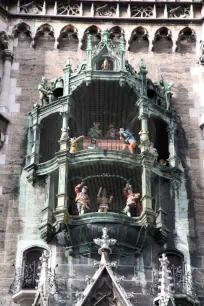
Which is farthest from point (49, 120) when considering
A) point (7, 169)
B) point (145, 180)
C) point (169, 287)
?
point (169, 287)

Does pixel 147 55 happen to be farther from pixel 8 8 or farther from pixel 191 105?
pixel 8 8

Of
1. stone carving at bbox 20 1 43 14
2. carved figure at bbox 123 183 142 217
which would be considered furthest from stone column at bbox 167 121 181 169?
stone carving at bbox 20 1 43 14

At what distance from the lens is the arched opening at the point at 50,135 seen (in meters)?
24.3

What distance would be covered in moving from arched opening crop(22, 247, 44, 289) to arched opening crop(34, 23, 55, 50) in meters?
6.86

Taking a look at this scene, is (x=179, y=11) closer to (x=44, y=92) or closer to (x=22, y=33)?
(x=22, y=33)

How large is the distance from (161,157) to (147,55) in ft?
11.6

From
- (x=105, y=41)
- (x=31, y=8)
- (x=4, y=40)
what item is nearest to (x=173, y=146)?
(x=105, y=41)

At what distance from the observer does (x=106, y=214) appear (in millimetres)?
21938

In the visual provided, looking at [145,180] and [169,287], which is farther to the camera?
[145,180]

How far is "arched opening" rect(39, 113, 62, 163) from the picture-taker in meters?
24.3

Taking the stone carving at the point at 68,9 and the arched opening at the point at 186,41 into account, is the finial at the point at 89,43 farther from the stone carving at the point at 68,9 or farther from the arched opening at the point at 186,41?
the arched opening at the point at 186,41

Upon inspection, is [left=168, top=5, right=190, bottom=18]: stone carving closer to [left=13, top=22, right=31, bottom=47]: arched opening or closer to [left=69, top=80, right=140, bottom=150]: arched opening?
[left=69, top=80, right=140, bottom=150]: arched opening

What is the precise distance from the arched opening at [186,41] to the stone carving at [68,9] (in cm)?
305

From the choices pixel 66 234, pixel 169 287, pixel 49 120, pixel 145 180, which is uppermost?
pixel 49 120
